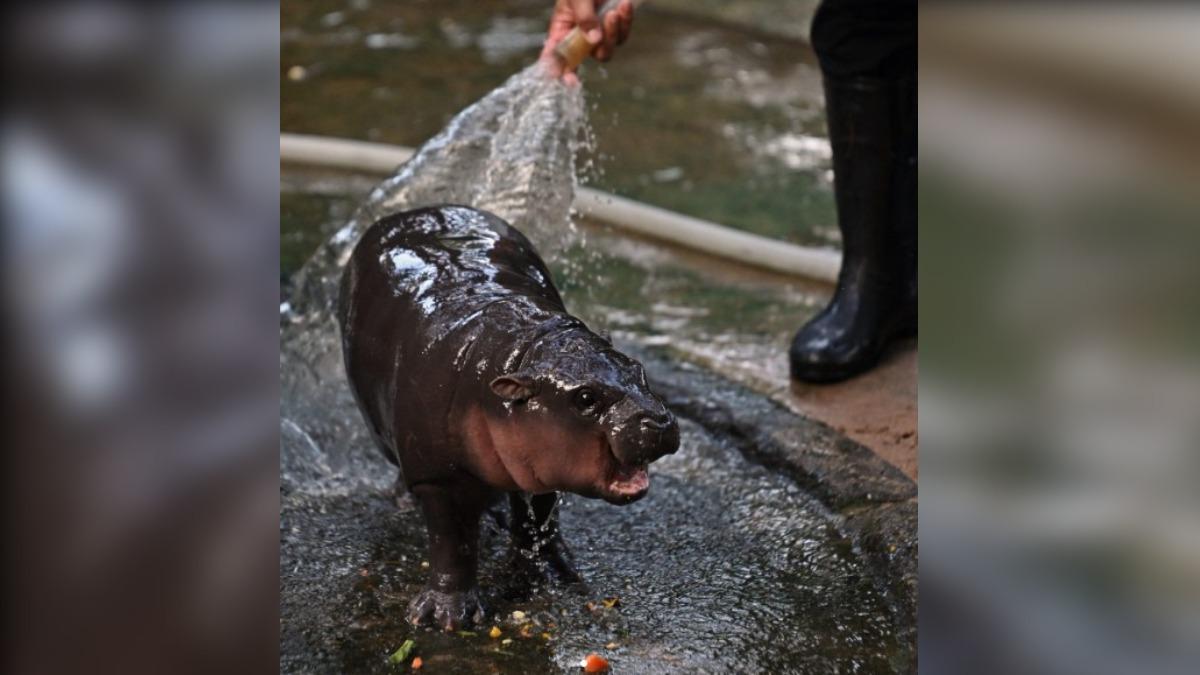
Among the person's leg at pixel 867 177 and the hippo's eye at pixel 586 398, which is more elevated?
the hippo's eye at pixel 586 398

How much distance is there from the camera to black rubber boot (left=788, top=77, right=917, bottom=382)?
13.4ft

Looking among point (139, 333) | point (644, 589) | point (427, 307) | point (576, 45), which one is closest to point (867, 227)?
point (576, 45)

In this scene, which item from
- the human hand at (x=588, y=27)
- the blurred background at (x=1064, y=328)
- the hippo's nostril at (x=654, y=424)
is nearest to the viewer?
the blurred background at (x=1064, y=328)

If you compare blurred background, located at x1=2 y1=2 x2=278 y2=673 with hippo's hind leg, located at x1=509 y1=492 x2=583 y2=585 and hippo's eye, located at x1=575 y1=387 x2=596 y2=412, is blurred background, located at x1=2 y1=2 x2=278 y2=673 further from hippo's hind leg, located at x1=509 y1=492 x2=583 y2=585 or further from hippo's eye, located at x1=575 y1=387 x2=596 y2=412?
hippo's hind leg, located at x1=509 y1=492 x2=583 y2=585

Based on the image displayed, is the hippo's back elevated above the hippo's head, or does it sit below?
below

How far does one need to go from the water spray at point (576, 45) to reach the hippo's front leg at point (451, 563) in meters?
1.12

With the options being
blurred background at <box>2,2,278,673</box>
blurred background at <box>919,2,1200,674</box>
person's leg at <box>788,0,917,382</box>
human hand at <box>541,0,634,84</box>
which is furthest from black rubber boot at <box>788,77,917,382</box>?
blurred background at <box>2,2,278,673</box>

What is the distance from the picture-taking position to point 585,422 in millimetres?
2482

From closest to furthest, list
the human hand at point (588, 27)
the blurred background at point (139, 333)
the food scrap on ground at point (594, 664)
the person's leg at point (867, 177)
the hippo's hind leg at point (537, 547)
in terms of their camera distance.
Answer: the blurred background at point (139, 333)
the food scrap on ground at point (594, 664)
the hippo's hind leg at point (537, 547)
the human hand at point (588, 27)
the person's leg at point (867, 177)

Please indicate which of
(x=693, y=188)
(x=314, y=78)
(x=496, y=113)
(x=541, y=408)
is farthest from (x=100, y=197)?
(x=314, y=78)

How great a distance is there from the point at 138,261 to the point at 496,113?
3.41 m

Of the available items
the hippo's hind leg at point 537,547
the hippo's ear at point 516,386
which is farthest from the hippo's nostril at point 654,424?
the hippo's hind leg at point 537,547

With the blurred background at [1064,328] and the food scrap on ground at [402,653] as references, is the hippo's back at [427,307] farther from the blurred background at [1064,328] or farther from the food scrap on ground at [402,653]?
the blurred background at [1064,328]

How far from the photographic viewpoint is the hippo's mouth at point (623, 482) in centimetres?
249
